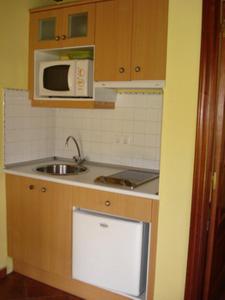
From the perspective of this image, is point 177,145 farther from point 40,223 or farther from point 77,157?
point 77,157

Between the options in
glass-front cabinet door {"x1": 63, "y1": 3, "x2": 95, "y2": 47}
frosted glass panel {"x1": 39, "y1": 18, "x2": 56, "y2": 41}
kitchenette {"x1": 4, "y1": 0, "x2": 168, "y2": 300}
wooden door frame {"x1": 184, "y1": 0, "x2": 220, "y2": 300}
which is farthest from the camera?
frosted glass panel {"x1": 39, "y1": 18, "x2": 56, "y2": 41}

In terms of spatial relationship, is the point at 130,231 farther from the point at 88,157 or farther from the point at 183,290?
the point at 88,157

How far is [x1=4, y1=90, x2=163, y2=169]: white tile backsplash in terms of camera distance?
2787 mm

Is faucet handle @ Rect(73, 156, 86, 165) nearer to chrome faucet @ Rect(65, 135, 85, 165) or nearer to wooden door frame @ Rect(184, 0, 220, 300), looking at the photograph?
chrome faucet @ Rect(65, 135, 85, 165)

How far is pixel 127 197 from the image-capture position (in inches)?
87.7

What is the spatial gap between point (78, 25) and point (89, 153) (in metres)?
1.13

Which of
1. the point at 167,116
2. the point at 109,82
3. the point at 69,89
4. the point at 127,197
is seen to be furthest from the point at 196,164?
the point at 69,89

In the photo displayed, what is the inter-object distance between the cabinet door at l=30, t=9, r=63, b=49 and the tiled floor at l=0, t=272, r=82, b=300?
1.96 meters

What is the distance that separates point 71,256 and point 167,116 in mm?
1355

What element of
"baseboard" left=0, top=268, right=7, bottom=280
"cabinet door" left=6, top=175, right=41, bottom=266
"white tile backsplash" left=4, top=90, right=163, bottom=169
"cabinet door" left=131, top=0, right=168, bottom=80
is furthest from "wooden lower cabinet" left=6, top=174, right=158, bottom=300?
"cabinet door" left=131, top=0, right=168, bottom=80

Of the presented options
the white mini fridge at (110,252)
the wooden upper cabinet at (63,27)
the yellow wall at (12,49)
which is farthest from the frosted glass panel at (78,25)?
the white mini fridge at (110,252)

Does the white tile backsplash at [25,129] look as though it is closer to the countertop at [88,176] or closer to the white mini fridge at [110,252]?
the countertop at [88,176]

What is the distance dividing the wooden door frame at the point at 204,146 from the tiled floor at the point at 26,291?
1.13 metres

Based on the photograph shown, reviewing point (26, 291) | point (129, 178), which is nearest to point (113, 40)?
point (129, 178)
